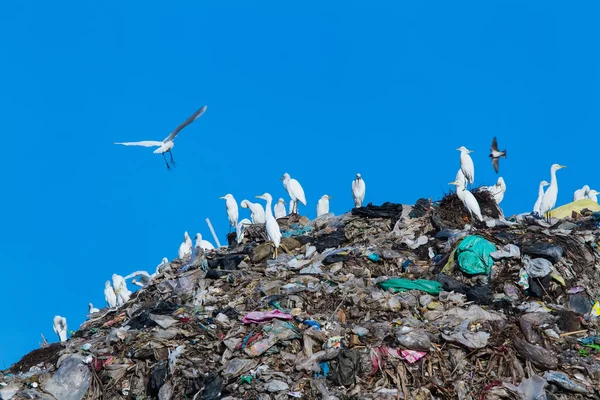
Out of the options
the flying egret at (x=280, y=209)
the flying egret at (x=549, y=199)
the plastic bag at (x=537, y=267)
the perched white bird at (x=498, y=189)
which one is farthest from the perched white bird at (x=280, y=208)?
the plastic bag at (x=537, y=267)

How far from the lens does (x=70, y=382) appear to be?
1022 cm

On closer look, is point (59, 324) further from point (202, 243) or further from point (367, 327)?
point (367, 327)

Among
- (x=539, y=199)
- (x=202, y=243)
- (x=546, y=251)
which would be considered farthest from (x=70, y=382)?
(x=539, y=199)

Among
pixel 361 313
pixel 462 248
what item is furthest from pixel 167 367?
pixel 462 248

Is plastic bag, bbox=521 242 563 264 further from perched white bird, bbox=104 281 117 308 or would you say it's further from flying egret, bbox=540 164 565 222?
perched white bird, bbox=104 281 117 308

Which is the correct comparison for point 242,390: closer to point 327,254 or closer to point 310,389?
point 310,389

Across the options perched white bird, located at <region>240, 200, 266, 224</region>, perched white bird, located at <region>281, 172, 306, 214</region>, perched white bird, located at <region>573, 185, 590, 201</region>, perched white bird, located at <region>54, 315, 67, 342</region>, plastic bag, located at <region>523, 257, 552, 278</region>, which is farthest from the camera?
perched white bird, located at <region>573, 185, 590, 201</region>

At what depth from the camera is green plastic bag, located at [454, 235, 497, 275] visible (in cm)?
1155

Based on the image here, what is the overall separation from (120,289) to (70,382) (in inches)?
348

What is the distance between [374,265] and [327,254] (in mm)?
920

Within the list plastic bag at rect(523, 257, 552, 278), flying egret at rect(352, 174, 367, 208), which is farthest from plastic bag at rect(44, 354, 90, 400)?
flying egret at rect(352, 174, 367, 208)

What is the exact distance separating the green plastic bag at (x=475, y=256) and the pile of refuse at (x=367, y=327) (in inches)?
0.7

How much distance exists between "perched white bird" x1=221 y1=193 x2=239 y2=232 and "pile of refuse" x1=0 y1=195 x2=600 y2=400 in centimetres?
357

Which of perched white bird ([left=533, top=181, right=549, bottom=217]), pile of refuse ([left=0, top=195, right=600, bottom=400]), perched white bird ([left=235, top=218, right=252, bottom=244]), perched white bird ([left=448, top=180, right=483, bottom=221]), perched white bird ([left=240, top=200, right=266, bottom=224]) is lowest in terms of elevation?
pile of refuse ([left=0, top=195, right=600, bottom=400])
